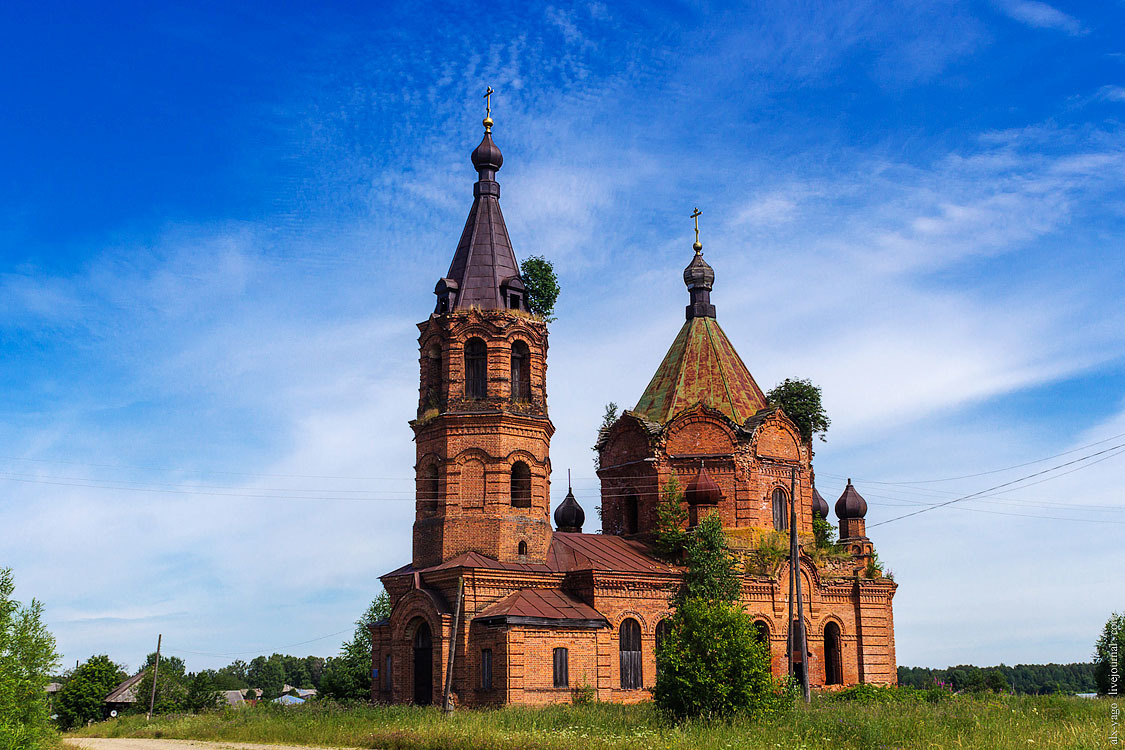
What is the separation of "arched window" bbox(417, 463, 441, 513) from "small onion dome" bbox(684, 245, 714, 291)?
1467cm

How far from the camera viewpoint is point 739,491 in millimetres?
34875

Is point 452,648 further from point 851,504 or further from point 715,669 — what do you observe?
point 851,504

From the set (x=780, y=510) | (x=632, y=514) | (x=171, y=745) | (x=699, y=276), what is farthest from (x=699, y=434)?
(x=171, y=745)

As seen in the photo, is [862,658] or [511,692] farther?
[862,658]

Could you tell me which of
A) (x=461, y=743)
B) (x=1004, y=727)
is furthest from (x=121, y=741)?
(x=1004, y=727)

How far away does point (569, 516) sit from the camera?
36.6m

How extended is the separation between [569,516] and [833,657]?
10.4 meters

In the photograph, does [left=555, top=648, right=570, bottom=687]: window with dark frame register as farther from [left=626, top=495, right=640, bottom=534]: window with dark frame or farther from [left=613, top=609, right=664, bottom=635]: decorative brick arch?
[left=626, top=495, right=640, bottom=534]: window with dark frame

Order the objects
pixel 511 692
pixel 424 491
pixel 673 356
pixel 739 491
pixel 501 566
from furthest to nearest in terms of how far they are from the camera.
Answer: pixel 673 356, pixel 739 491, pixel 424 491, pixel 501 566, pixel 511 692

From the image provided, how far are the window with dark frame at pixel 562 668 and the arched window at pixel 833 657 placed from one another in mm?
12220

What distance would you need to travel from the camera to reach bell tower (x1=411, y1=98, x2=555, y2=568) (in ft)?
96.7

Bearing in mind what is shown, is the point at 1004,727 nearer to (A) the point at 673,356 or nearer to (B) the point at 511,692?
(B) the point at 511,692

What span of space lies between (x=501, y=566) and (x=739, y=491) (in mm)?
10104

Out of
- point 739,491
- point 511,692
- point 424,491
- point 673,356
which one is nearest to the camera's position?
point 511,692
